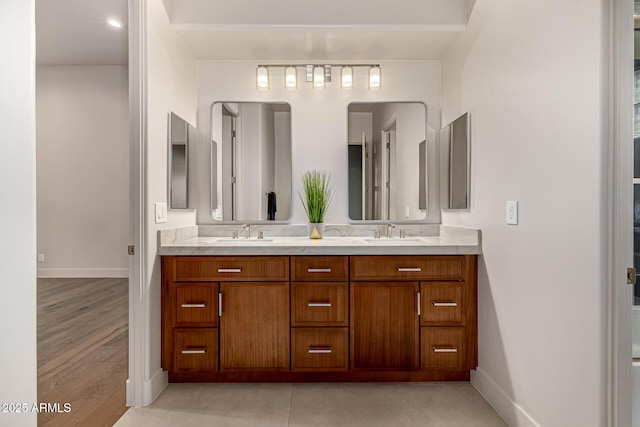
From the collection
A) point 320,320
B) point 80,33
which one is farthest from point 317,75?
point 80,33

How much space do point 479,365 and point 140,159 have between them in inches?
88.4

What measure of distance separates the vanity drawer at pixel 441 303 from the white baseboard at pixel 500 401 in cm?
33

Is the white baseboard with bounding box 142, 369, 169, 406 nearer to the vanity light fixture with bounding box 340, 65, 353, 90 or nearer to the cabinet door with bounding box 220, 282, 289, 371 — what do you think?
the cabinet door with bounding box 220, 282, 289, 371

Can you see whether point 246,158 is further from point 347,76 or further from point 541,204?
point 541,204

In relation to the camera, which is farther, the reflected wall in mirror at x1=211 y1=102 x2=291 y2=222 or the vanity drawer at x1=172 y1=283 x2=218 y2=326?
the reflected wall in mirror at x1=211 y1=102 x2=291 y2=222

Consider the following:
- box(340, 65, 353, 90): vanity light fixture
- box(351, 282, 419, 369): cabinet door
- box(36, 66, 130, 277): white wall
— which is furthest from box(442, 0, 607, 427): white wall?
box(36, 66, 130, 277): white wall

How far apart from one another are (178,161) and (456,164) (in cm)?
186

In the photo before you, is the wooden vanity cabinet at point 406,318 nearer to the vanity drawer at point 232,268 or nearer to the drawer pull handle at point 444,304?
the drawer pull handle at point 444,304

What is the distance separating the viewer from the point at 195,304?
2225mm

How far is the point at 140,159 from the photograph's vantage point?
2033mm

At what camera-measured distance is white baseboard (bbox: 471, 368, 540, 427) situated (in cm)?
175

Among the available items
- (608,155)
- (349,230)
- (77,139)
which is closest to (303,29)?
(349,230)

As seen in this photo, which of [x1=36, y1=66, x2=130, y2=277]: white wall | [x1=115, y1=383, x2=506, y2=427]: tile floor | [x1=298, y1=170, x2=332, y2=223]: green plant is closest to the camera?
[x1=115, y1=383, x2=506, y2=427]: tile floor

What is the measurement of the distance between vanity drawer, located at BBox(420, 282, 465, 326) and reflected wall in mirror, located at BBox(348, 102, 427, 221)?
783 millimetres
